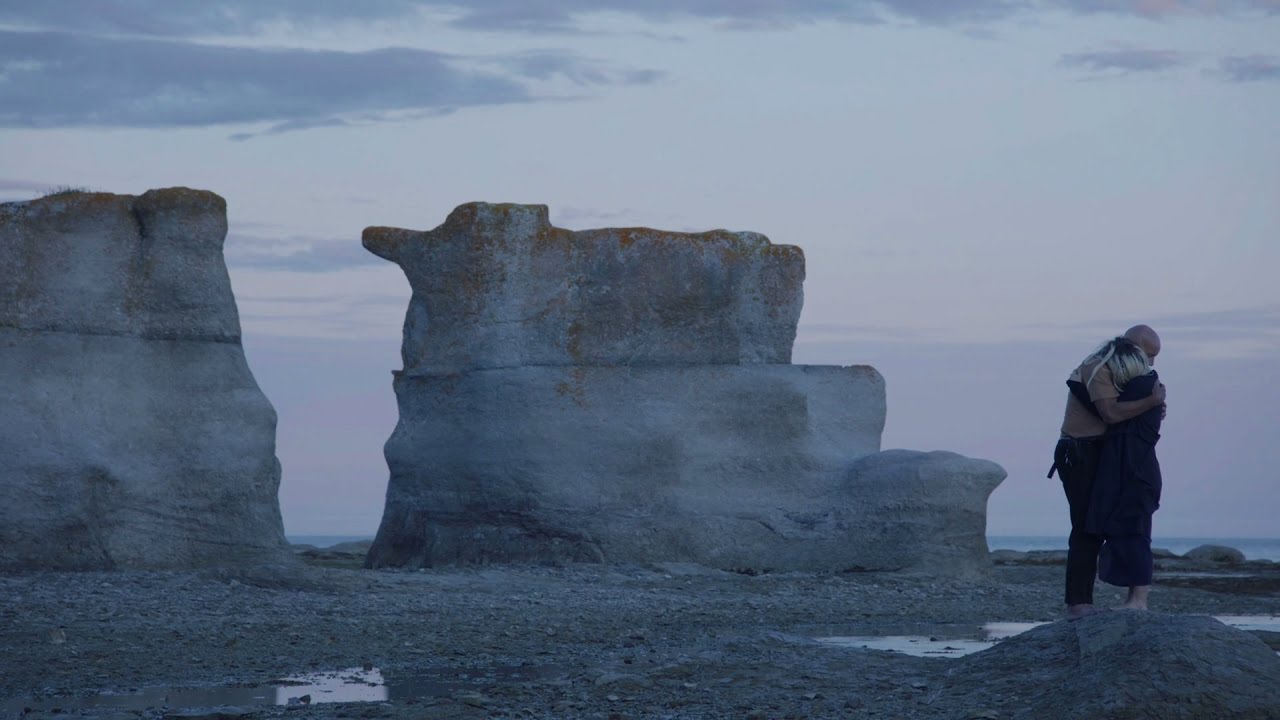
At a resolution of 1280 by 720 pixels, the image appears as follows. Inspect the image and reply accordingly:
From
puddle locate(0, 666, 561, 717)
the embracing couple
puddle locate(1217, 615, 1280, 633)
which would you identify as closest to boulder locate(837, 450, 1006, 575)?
puddle locate(1217, 615, 1280, 633)

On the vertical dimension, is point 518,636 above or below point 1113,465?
below

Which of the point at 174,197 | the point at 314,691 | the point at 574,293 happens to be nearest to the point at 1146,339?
the point at 314,691

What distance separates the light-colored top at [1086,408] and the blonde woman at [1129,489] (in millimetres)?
51

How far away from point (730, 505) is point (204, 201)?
5.63m

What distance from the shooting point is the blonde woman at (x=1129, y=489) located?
8.82 meters

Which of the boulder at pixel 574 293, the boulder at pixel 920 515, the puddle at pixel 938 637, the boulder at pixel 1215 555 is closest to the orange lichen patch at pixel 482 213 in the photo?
the boulder at pixel 574 293

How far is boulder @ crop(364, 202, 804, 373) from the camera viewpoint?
15.4m

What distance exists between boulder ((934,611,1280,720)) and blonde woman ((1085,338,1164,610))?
1.37 meters

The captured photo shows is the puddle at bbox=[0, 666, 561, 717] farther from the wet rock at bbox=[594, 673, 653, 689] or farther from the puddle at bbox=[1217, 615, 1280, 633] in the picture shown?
the puddle at bbox=[1217, 615, 1280, 633]

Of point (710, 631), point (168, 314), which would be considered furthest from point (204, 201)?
point (710, 631)

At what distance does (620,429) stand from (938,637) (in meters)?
5.49

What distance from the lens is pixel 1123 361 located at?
895cm

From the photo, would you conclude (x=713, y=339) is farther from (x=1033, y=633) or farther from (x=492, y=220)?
(x=1033, y=633)

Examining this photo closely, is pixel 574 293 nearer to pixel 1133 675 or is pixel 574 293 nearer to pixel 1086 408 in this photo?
pixel 1086 408
